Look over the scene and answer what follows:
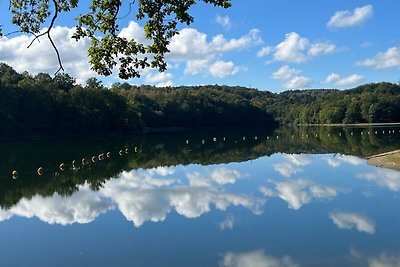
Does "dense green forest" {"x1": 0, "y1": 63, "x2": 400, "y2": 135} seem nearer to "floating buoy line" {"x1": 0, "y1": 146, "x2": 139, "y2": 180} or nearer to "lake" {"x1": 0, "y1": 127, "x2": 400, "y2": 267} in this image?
"floating buoy line" {"x1": 0, "y1": 146, "x2": 139, "y2": 180}

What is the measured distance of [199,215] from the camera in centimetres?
2100

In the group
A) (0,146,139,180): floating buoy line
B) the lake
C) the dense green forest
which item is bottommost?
the lake

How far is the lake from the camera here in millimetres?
15125

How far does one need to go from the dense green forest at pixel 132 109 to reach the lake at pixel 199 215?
36.5 m

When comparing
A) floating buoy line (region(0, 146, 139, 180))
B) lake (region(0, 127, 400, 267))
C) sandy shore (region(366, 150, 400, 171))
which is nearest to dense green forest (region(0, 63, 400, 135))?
floating buoy line (region(0, 146, 139, 180))

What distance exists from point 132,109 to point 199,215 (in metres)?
81.1

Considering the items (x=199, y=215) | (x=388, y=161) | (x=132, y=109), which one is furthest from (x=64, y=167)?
(x=132, y=109)

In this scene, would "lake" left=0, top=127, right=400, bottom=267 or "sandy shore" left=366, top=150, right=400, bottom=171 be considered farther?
"sandy shore" left=366, top=150, right=400, bottom=171

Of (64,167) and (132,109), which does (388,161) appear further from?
(132,109)

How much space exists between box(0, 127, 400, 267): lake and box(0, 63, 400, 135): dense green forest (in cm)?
3646

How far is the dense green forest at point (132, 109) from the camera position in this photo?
75.4 metres

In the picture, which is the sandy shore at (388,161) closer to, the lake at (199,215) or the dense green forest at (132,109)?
the lake at (199,215)

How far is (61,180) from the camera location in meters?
32.8

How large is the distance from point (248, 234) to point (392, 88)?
159m
